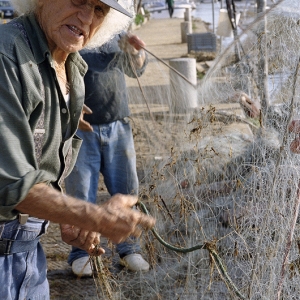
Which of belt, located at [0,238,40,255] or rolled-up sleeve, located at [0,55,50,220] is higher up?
rolled-up sleeve, located at [0,55,50,220]

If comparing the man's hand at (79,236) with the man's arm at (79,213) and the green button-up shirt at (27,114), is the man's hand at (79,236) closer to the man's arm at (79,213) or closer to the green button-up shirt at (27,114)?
the green button-up shirt at (27,114)

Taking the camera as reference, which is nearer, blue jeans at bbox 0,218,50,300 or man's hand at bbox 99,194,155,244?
man's hand at bbox 99,194,155,244

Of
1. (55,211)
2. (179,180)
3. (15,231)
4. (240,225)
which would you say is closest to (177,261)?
(179,180)

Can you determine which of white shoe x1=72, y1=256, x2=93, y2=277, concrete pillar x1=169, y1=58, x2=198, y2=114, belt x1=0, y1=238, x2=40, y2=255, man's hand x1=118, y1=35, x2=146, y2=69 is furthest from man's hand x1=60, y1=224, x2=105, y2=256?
man's hand x1=118, y1=35, x2=146, y2=69

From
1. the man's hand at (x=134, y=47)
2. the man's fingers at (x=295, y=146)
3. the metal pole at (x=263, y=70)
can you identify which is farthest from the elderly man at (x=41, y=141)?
the man's hand at (x=134, y=47)

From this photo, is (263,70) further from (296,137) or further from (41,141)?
(41,141)

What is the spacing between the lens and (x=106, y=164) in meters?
4.37

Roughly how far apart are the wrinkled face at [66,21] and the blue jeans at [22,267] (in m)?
0.62

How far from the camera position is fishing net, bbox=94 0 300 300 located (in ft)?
8.80

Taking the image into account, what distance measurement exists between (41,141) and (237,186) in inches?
53.7

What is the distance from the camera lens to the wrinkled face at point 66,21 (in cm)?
207

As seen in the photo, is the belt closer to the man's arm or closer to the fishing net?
the man's arm

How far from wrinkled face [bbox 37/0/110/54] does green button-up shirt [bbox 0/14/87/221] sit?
0.13ft

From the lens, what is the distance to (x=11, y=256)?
2.15 meters
